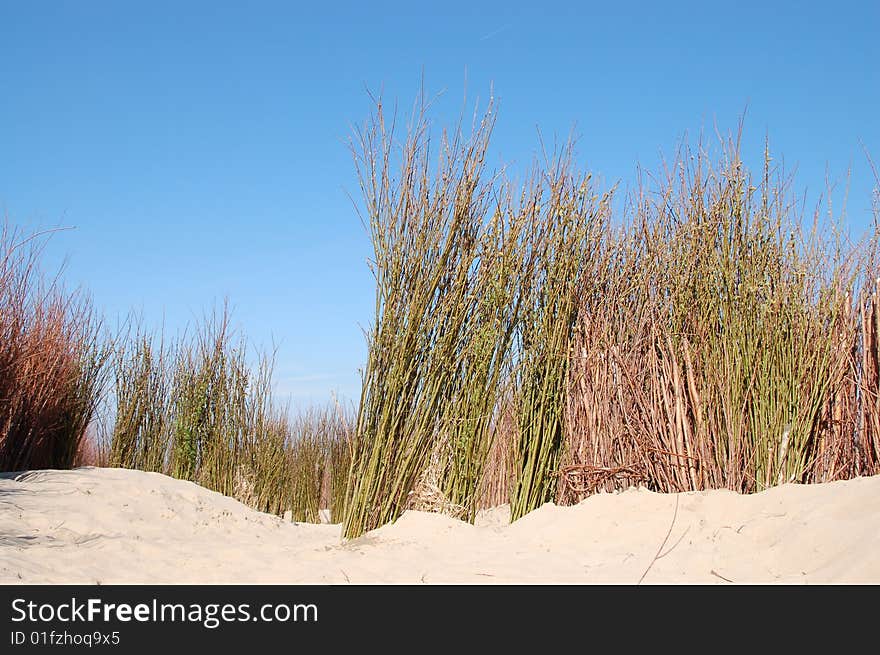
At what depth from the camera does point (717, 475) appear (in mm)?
3391

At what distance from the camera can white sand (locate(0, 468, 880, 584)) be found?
2498 mm

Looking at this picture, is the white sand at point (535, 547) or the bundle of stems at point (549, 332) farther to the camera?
the bundle of stems at point (549, 332)

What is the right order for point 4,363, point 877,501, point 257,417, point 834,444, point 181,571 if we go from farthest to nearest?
point 257,417 → point 4,363 → point 834,444 → point 181,571 → point 877,501

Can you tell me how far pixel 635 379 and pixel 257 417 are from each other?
13.0 feet

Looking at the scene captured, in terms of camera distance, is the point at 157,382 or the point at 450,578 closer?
the point at 450,578

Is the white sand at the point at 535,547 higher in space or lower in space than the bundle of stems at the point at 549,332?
lower

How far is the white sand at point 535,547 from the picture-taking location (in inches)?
98.3

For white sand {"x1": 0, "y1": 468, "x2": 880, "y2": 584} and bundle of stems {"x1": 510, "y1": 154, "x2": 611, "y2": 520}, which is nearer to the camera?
white sand {"x1": 0, "y1": 468, "x2": 880, "y2": 584}

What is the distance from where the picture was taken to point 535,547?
3.02 meters

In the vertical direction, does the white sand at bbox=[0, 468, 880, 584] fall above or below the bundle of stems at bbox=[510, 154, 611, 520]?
below
